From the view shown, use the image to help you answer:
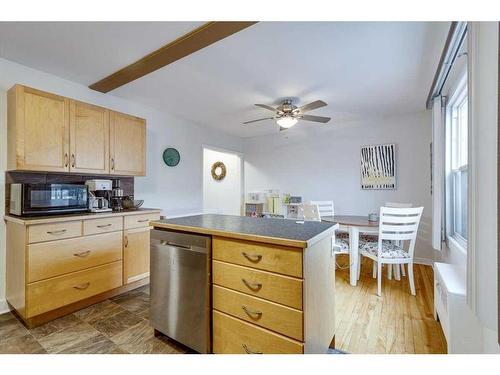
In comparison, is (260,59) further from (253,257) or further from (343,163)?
(343,163)

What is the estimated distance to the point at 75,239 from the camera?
2.11 meters

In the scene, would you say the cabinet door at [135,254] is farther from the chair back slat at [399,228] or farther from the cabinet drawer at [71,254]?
the chair back slat at [399,228]

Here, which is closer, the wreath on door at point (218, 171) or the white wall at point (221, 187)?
the white wall at point (221, 187)

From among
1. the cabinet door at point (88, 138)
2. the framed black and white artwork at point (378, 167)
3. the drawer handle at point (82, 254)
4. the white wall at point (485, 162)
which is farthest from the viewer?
the framed black and white artwork at point (378, 167)

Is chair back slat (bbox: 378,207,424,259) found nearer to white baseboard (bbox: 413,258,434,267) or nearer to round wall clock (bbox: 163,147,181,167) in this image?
white baseboard (bbox: 413,258,434,267)

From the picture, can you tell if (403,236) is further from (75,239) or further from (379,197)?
(75,239)

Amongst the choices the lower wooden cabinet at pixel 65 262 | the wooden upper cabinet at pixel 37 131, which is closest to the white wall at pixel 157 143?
the wooden upper cabinet at pixel 37 131

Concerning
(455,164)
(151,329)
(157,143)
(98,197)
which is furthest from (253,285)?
(157,143)

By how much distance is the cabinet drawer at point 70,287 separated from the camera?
6.15 feet

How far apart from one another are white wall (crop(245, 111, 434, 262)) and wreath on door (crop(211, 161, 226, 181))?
757mm

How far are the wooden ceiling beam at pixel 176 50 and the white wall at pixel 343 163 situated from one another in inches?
109

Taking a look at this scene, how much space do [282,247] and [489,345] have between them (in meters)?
1.39

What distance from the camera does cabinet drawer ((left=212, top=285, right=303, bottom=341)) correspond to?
1.16 m
